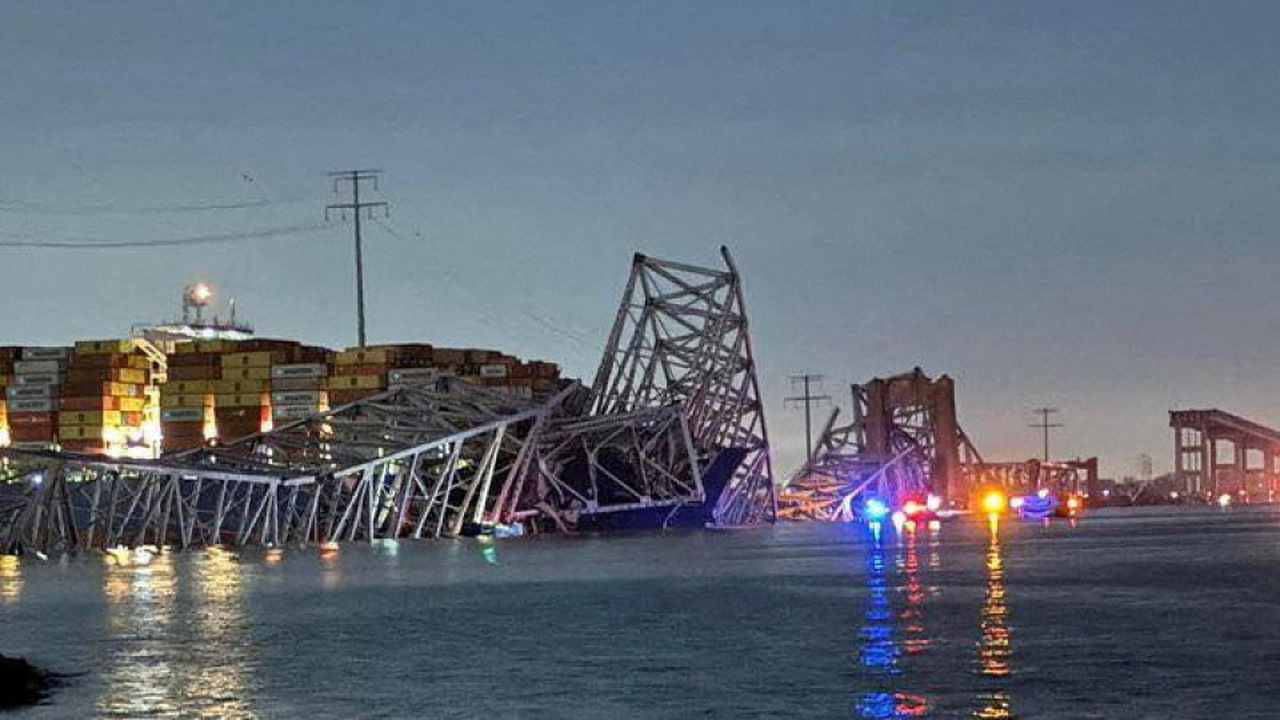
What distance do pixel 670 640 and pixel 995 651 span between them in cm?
798

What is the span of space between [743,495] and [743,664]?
447 ft

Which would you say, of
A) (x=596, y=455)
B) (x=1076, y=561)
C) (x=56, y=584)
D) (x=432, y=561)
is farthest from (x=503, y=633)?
(x=596, y=455)

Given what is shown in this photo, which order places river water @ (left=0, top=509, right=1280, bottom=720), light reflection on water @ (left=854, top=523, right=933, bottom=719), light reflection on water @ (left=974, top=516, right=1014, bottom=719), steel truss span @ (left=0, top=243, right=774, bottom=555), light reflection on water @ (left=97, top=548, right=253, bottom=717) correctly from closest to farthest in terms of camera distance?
light reflection on water @ (left=974, top=516, right=1014, bottom=719), light reflection on water @ (left=854, top=523, right=933, bottom=719), river water @ (left=0, top=509, right=1280, bottom=720), light reflection on water @ (left=97, top=548, right=253, bottom=717), steel truss span @ (left=0, top=243, right=774, bottom=555)

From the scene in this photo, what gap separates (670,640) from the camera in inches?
1633

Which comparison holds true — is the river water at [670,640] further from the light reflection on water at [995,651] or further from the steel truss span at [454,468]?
the steel truss span at [454,468]

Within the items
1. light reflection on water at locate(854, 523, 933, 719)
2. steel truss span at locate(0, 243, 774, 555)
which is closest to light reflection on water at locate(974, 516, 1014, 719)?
light reflection on water at locate(854, 523, 933, 719)

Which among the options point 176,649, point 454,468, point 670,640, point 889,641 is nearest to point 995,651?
point 889,641

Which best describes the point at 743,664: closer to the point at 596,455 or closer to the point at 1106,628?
the point at 1106,628

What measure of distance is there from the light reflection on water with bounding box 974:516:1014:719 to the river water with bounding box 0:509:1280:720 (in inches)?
4.0

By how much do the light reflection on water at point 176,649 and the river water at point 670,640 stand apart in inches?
4.5

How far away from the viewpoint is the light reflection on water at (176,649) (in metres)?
30.9

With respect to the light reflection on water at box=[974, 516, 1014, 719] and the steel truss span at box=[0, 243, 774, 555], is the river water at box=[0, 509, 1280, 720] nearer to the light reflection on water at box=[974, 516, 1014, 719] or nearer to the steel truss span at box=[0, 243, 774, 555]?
the light reflection on water at box=[974, 516, 1014, 719]

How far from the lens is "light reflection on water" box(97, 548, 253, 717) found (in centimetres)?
3086

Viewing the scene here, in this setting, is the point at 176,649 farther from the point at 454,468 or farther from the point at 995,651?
the point at 454,468
